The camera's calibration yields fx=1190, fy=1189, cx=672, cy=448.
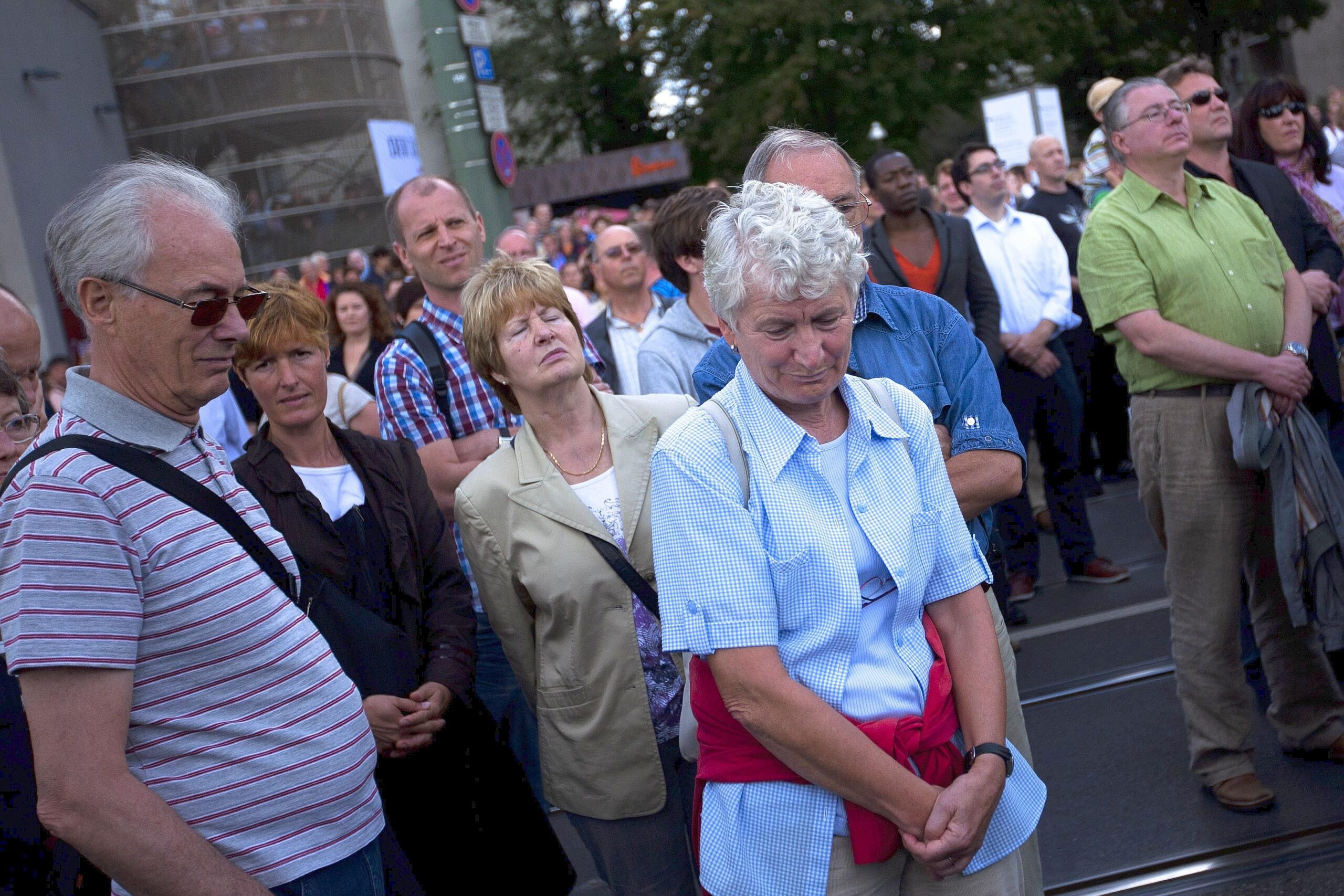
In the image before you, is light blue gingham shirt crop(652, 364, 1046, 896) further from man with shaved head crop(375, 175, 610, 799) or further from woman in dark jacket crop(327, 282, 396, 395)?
woman in dark jacket crop(327, 282, 396, 395)

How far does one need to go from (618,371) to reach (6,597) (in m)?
3.72

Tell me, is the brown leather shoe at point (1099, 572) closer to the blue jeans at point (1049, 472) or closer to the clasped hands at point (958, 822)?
the blue jeans at point (1049, 472)

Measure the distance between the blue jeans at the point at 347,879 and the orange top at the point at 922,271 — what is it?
14.1 ft

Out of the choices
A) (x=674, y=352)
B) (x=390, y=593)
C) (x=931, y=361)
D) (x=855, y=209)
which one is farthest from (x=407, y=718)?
(x=674, y=352)

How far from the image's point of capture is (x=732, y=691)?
6.89ft

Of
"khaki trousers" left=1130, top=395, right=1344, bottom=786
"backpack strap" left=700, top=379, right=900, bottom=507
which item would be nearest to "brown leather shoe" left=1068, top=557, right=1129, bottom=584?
"khaki trousers" left=1130, top=395, right=1344, bottom=786

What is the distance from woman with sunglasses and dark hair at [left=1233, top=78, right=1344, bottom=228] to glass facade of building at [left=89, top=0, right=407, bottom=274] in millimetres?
22939

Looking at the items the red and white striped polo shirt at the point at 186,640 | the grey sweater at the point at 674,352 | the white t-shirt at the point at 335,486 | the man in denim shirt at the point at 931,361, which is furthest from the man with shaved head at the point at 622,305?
the red and white striped polo shirt at the point at 186,640

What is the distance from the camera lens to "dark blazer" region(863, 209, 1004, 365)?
5.88 m

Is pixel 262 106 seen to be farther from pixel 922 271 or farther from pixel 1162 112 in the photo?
pixel 1162 112

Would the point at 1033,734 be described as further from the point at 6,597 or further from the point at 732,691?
the point at 6,597

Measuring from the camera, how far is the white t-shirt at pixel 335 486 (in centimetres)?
339

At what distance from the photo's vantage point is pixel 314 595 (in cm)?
284

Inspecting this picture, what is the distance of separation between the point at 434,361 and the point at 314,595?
4.67 ft
